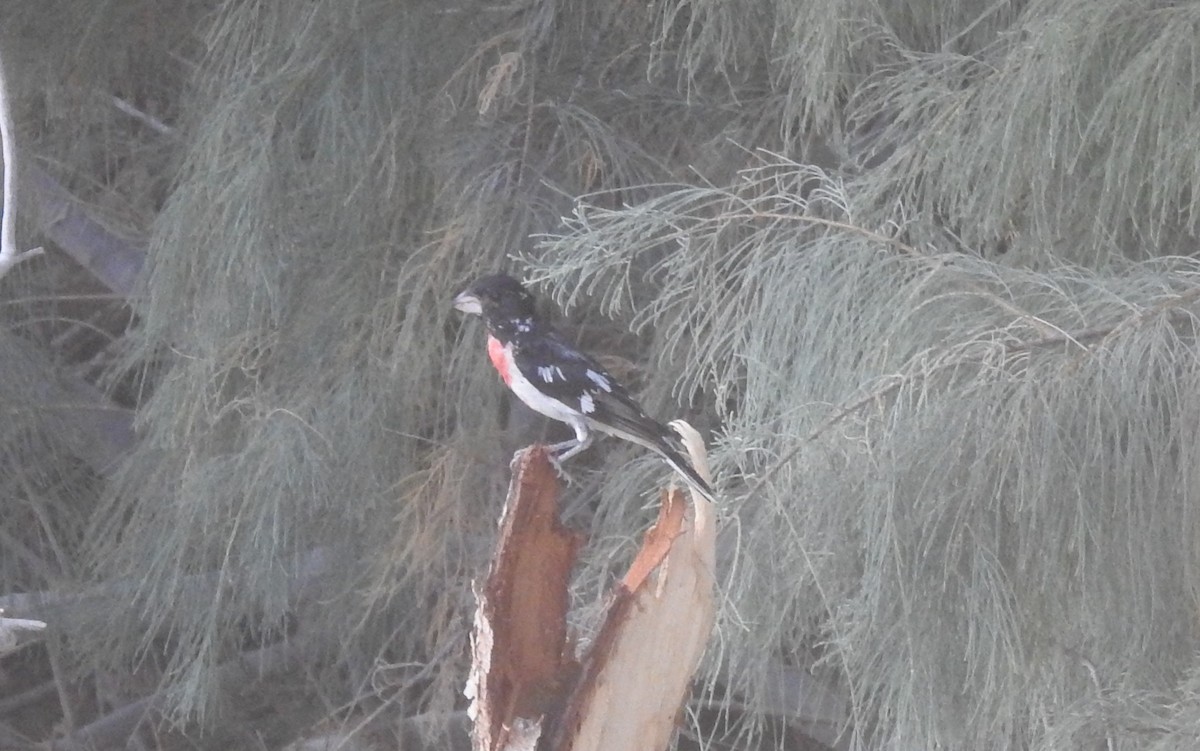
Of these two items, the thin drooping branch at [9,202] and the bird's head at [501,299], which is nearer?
the thin drooping branch at [9,202]

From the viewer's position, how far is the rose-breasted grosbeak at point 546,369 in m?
1.67

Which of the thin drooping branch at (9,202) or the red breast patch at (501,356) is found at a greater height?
the thin drooping branch at (9,202)

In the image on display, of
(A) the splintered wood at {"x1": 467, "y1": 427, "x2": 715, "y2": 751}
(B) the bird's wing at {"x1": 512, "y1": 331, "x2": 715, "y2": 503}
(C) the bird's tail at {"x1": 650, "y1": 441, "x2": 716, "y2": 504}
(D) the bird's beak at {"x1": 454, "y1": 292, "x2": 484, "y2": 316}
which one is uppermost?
(D) the bird's beak at {"x1": 454, "y1": 292, "x2": 484, "y2": 316}

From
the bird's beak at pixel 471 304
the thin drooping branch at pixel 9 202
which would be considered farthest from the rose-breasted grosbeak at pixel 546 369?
the thin drooping branch at pixel 9 202

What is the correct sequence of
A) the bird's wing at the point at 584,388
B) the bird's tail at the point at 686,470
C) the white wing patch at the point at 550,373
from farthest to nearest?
the white wing patch at the point at 550,373 < the bird's wing at the point at 584,388 < the bird's tail at the point at 686,470

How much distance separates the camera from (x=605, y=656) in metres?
1.25

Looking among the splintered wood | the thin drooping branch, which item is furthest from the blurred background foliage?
the thin drooping branch

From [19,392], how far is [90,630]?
1.42ft

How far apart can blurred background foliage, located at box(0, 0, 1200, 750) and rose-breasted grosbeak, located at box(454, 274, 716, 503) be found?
3.4 inches

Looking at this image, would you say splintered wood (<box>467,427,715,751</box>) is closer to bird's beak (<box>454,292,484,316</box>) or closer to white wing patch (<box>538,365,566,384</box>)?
white wing patch (<box>538,365,566,384</box>)

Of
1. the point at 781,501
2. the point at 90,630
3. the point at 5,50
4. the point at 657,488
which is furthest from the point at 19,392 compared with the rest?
the point at 781,501

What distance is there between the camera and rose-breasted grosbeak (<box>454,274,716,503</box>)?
1.67m

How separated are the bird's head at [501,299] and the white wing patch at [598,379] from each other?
0.13 meters

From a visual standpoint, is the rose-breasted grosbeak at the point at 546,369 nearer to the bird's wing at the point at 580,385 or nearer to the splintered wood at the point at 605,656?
the bird's wing at the point at 580,385
